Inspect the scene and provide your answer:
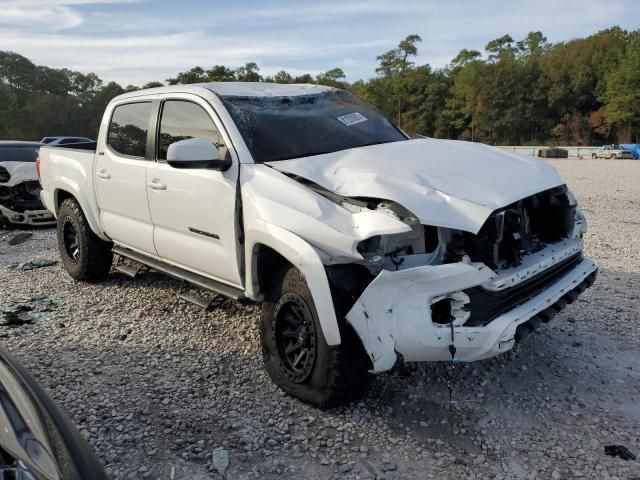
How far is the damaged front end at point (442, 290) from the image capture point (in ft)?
9.10

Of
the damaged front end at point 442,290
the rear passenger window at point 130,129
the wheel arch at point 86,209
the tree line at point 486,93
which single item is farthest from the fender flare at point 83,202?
the tree line at point 486,93

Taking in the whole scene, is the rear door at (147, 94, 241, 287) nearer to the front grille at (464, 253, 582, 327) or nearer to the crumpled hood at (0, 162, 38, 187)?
the front grille at (464, 253, 582, 327)

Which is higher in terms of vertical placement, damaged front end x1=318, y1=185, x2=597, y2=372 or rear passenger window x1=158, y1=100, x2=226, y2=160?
rear passenger window x1=158, y1=100, x2=226, y2=160

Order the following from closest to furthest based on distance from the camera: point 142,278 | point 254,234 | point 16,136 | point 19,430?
1. point 19,430
2. point 254,234
3. point 142,278
4. point 16,136

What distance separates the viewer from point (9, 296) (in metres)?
5.66

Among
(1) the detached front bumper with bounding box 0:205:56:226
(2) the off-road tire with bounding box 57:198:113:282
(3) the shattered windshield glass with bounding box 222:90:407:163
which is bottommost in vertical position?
(1) the detached front bumper with bounding box 0:205:56:226

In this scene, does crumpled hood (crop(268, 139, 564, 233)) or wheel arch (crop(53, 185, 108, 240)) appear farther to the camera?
wheel arch (crop(53, 185, 108, 240))

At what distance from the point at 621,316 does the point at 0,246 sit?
8455 mm

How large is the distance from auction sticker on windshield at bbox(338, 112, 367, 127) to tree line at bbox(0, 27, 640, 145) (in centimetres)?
5735

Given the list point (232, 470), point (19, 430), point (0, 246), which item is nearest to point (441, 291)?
point (232, 470)

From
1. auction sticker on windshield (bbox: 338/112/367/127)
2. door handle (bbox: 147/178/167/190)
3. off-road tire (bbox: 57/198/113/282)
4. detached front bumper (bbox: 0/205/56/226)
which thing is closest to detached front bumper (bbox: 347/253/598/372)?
auction sticker on windshield (bbox: 338/112/367/127)

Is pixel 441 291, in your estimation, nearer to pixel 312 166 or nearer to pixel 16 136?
pixel 312 166

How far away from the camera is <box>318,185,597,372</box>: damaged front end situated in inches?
109

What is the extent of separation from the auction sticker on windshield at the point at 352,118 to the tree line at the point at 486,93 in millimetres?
57353
